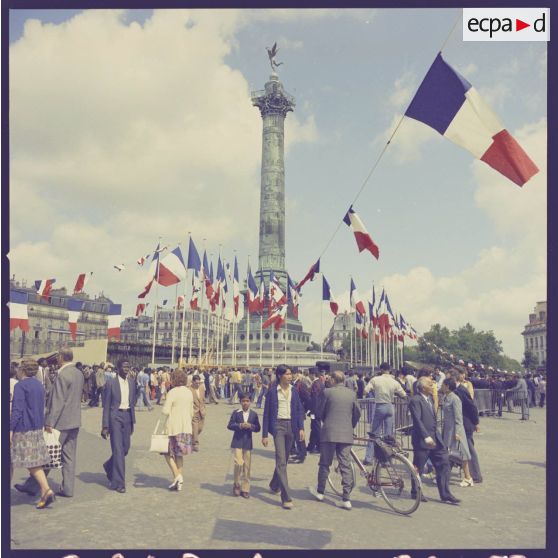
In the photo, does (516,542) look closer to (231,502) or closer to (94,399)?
(231,502)

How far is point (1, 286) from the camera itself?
5.89 m

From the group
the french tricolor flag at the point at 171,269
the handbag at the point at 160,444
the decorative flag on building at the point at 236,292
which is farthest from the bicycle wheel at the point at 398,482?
the decorative flag on building at the point at 236,292

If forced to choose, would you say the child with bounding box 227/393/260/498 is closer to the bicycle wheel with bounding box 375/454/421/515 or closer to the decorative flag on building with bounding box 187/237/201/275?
the bicycle wheel with bounding box 375/454/421/515

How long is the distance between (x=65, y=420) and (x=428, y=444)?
520 cm

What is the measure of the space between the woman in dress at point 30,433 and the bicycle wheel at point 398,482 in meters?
4.40

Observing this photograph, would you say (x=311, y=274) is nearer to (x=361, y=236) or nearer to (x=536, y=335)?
(x=361, y=236)

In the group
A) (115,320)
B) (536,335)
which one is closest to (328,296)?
(115,320)

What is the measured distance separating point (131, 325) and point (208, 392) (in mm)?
94395

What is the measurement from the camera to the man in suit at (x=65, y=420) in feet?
25.8

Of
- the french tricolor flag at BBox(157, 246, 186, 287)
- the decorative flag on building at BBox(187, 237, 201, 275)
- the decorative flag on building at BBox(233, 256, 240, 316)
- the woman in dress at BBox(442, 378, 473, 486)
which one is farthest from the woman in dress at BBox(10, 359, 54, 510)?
the decorative flag on building at BBox(233, 256, 240, 316)

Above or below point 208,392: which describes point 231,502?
above

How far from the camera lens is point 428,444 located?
804 cm

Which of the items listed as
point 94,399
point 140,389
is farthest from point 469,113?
point 94,399

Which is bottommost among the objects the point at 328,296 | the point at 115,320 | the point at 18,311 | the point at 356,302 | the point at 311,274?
the point at 115,320
